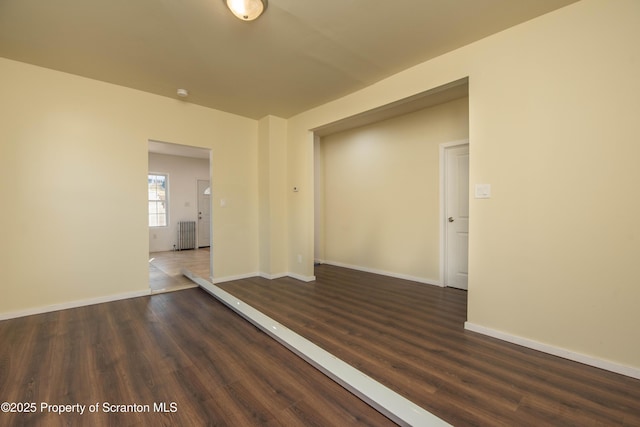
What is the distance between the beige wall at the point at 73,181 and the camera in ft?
9.25

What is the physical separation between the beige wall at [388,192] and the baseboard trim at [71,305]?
10.9ft

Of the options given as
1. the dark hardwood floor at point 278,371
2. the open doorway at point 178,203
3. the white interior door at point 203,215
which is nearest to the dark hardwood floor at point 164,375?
the dark hardwood floor at point 278,371

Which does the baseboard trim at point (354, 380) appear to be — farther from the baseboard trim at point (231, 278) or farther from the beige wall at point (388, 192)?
the beige wall at point (388, 192)

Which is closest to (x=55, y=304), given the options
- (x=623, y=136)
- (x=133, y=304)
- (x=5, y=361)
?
(x=133, y=304)

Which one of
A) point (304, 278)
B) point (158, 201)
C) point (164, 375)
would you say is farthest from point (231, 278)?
point (158, 201)

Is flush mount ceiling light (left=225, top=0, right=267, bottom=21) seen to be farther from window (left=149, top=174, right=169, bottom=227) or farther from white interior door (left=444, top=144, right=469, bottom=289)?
window (left=149, top=174, right=169, bottom=227)

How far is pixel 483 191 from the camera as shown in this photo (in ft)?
7.98

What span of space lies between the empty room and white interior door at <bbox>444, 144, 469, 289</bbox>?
27mm

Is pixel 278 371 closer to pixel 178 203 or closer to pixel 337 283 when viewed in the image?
pixel 337 283

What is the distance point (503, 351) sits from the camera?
7.02 feet

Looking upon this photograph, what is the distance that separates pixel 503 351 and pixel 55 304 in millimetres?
4567

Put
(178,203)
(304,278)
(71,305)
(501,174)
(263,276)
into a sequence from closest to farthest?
(501,174) < (71,305) < (304,278) < (263,276) < (178,203)

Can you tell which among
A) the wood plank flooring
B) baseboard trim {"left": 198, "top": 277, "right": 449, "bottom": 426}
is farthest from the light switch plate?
the wood plank flooring

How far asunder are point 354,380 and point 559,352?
168cm
